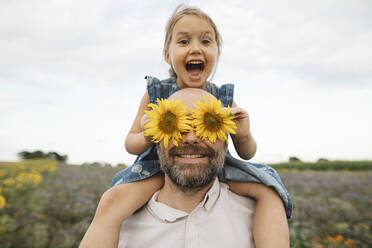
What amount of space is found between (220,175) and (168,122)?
838 mm

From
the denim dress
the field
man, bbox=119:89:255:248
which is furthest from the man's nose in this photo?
the field

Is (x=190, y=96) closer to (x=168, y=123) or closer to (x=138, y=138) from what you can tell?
(x=168, y=123)

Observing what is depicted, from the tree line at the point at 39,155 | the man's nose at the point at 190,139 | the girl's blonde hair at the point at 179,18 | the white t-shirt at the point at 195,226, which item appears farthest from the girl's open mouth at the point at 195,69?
the tree line at the point at 39,155

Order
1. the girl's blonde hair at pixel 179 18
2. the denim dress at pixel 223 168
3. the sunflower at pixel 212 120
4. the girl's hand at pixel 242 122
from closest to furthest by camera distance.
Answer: the sunflower at pixel 212 120 < the girl's hand at pixel 242 122 < the denim dress at pixel 223 168 < the girl's blonde hair at pixel 179 18

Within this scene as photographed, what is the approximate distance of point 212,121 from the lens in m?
2.11

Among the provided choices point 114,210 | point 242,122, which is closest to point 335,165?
point 242,122

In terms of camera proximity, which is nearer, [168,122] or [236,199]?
[168,122]

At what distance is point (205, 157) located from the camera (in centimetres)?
220

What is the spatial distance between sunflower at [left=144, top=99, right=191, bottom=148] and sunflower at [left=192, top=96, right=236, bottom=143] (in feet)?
0.25

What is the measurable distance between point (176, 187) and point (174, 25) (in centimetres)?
148

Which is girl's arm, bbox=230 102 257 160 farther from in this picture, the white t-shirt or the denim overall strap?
the denim overall strap

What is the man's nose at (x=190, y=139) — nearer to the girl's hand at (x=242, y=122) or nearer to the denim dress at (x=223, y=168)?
the girl's hand at (x=242, y=122)

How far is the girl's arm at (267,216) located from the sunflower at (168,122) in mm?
807

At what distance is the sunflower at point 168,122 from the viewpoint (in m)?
2.11
